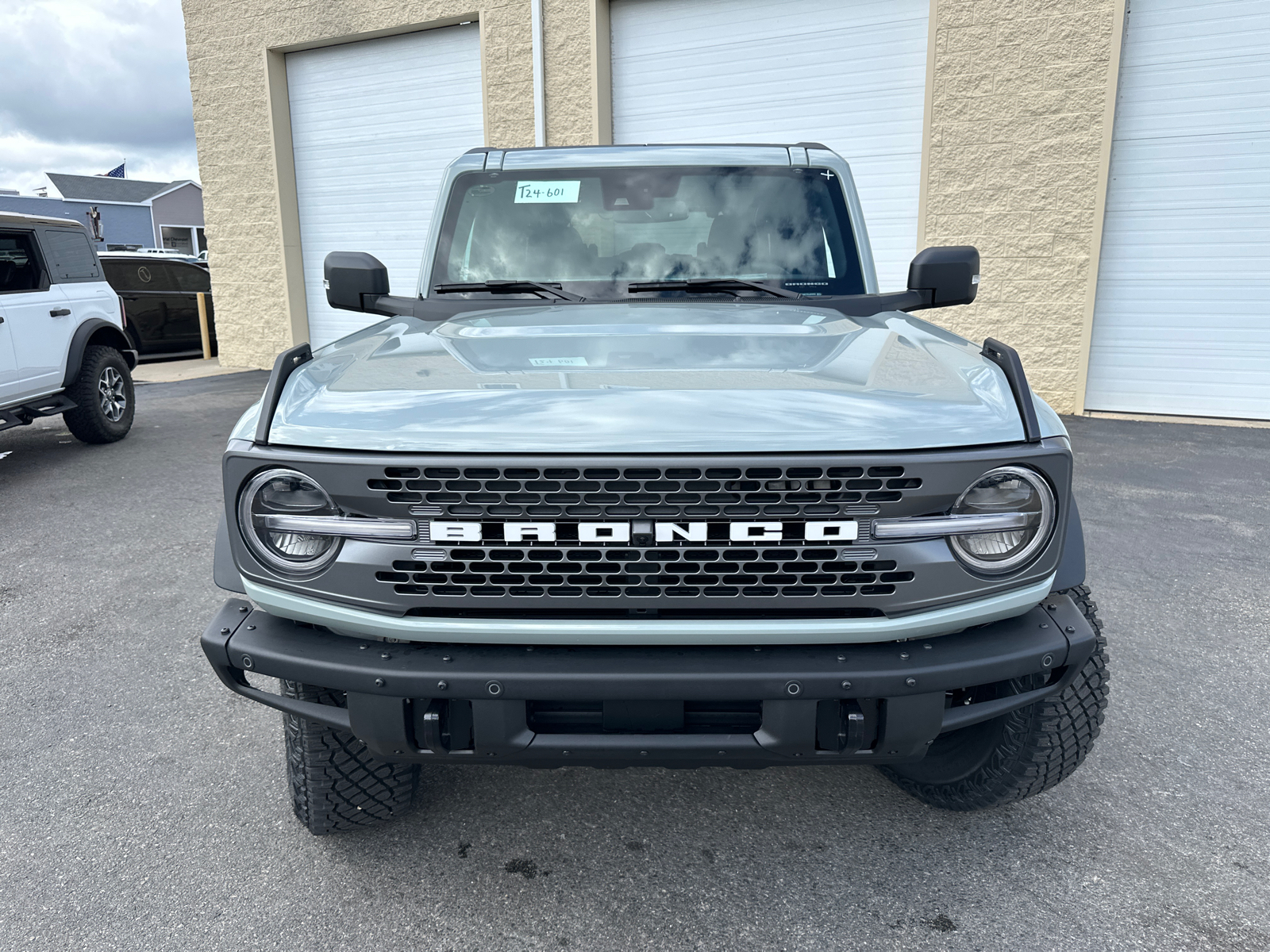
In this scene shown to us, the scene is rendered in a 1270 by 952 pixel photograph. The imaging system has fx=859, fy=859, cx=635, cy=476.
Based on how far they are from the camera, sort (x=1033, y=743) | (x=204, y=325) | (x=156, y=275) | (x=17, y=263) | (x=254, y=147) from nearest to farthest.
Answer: (x=1033, y=743), (x=17, y=263), (x=254, y=147), (x=156, y=275), (x=204, y=325)

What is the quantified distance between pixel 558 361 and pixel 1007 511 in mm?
1040

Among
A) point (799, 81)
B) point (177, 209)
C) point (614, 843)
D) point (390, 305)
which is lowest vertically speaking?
point (614, 843)

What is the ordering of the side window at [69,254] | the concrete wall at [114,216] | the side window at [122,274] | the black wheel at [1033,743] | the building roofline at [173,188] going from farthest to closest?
1. the building roofline at [173,188]
2. the concrete wall at [114,216]
3. the side window at [122,274]
4. the side window at [69,254]
5. the black wheel at [1033,743]

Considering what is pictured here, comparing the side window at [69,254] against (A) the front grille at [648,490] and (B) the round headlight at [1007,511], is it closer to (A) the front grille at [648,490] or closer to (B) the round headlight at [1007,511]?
(A) the front grille at [648,490]

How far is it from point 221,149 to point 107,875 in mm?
12681

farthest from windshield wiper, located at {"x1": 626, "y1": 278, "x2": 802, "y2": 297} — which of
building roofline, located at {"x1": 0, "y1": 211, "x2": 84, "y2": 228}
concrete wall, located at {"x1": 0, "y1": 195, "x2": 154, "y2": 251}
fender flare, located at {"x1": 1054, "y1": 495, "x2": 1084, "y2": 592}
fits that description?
concrete wall, located at {"x1": 0, "y1": 195, "x2": 154, "y2": 251}

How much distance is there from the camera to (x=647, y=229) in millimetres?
3100

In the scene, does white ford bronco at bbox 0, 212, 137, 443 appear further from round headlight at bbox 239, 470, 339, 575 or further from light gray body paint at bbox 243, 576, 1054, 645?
light gray body paint at bbox 243, 576, 1054, 645

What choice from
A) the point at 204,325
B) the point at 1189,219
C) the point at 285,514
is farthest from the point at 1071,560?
the point at 204,325

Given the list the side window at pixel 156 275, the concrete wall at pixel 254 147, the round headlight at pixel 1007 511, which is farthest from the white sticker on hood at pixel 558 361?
the side window at pixel 156 275

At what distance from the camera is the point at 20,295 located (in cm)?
664

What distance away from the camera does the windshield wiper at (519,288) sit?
289 centimetres

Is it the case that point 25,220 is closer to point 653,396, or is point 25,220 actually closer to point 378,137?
point 378,137

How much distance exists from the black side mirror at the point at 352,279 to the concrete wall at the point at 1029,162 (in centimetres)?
714
